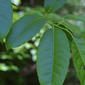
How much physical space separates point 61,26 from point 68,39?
0.16 feet

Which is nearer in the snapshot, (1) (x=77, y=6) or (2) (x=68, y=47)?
(2) (x=68, y=47)

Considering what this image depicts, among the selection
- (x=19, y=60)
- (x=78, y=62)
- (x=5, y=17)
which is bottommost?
(x=19, y=60)

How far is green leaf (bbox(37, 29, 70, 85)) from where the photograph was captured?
567mm

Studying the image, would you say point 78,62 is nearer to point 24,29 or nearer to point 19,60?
point 24,29

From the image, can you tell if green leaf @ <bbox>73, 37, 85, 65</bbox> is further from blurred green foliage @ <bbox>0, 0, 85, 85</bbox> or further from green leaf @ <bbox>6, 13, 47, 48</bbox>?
blurred green foliage @ <bbox>0, 0, 85, 85</bbox>

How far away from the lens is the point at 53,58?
1.97 feet

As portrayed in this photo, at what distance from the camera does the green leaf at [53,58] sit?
57cm

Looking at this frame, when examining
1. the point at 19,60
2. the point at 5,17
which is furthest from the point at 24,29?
the point at 19,60

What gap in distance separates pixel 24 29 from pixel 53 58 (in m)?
0.13

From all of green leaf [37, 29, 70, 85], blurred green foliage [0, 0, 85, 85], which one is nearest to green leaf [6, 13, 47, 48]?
green leaf [37, 29, 70, 85]

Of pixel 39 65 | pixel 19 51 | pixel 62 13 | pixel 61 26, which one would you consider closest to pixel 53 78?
pixel 39 65

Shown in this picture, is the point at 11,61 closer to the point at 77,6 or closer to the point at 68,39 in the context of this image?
the point at 77,6

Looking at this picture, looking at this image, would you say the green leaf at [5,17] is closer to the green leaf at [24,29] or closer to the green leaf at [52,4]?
the green leaf at [24,29]

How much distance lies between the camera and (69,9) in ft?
13.2
